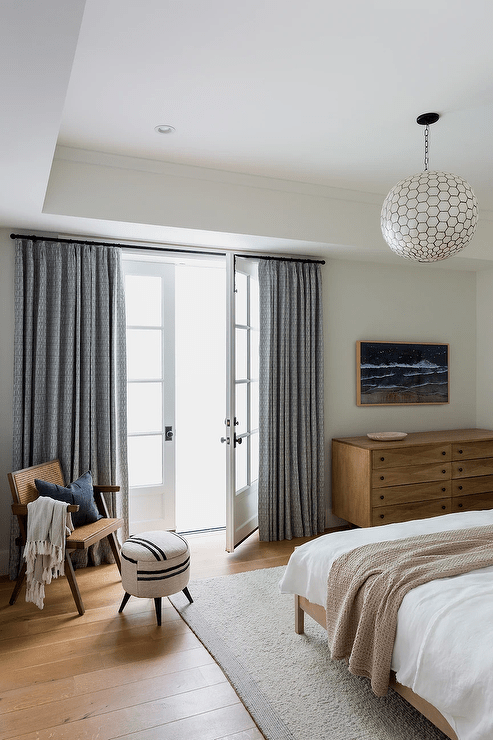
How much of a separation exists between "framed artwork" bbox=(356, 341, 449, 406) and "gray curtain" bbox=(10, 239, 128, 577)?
84.6 inches

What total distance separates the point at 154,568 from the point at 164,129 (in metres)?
2.47

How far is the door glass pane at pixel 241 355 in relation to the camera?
13.7 feet

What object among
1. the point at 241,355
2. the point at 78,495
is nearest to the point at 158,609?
the point at 78,495

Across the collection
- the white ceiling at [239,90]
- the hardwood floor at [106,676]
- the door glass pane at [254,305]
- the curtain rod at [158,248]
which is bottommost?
the hardwood floor at [106,676]

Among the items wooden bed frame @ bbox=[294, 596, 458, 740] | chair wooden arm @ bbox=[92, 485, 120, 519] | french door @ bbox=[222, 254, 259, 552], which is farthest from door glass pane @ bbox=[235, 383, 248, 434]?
wooden bed frame @ bbox=[294, 596, 458, 740]

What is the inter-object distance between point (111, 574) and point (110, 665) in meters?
1.18

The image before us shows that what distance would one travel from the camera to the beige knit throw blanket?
6.68 ft

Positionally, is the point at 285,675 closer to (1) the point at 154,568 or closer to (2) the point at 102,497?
(1) the point at 154,568

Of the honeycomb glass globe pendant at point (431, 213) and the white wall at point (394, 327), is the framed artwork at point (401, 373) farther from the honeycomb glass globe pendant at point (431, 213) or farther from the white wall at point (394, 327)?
the honeycomb glass globe pendant at point (431, 213)

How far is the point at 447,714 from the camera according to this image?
A: 1.72 meters

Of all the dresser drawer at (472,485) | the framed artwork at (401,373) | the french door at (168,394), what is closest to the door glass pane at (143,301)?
the french door at (168,394)

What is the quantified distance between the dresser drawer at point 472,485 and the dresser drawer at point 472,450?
0.19 meters

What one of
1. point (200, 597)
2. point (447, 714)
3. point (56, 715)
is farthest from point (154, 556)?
point (447, 714)

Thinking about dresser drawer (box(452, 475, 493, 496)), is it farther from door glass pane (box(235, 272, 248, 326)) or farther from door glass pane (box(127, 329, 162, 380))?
door glass pane (box(127, 329, 162, 380))
